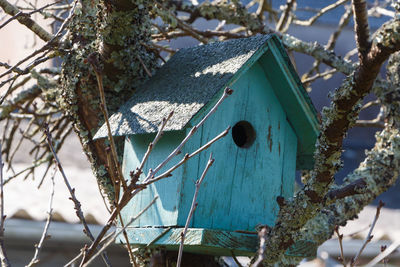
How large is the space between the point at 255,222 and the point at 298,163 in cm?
52

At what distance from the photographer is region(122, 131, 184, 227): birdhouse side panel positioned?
2324 millimetres

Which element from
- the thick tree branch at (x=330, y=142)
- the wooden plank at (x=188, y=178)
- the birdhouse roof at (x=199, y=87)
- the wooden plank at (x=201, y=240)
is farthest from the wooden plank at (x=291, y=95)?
the thick tree branch at (x=330, y=142)

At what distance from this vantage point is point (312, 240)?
2393 mm

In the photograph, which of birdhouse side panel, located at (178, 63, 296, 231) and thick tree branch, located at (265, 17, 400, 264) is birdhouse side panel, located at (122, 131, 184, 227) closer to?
birdhouse side panel, located at (178, 63, 296, 231)

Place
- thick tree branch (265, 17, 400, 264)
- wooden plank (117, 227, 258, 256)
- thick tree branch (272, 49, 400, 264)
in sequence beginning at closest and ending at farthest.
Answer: thick tree branch (265, 17, 400, 264)
wooden plank (117, 227, 258, 256)
thick tree branch (272, 49, 400, 264)

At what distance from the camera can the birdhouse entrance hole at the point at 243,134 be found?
2.55 meters

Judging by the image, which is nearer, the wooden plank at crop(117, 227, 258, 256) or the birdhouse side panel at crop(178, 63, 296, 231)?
the wooden plank at crop(117, 227, 258, 256)

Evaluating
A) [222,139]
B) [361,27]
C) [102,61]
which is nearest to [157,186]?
[222,139]

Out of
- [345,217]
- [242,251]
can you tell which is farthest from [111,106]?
[345,217]

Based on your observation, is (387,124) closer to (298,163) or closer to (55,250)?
(298,163)

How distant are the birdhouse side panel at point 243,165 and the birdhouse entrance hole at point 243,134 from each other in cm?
2

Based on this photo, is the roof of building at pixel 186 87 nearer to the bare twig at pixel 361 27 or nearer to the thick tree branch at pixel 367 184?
the thick tree branch at pixel 367 184

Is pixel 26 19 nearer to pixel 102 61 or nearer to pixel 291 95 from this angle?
pixel 102 61

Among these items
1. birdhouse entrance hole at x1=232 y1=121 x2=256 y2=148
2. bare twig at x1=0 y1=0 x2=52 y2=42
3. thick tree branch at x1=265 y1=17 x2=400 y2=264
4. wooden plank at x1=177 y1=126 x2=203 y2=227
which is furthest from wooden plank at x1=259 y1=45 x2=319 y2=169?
bare twig at x1=0 y1=0 x2=52 y2=42
